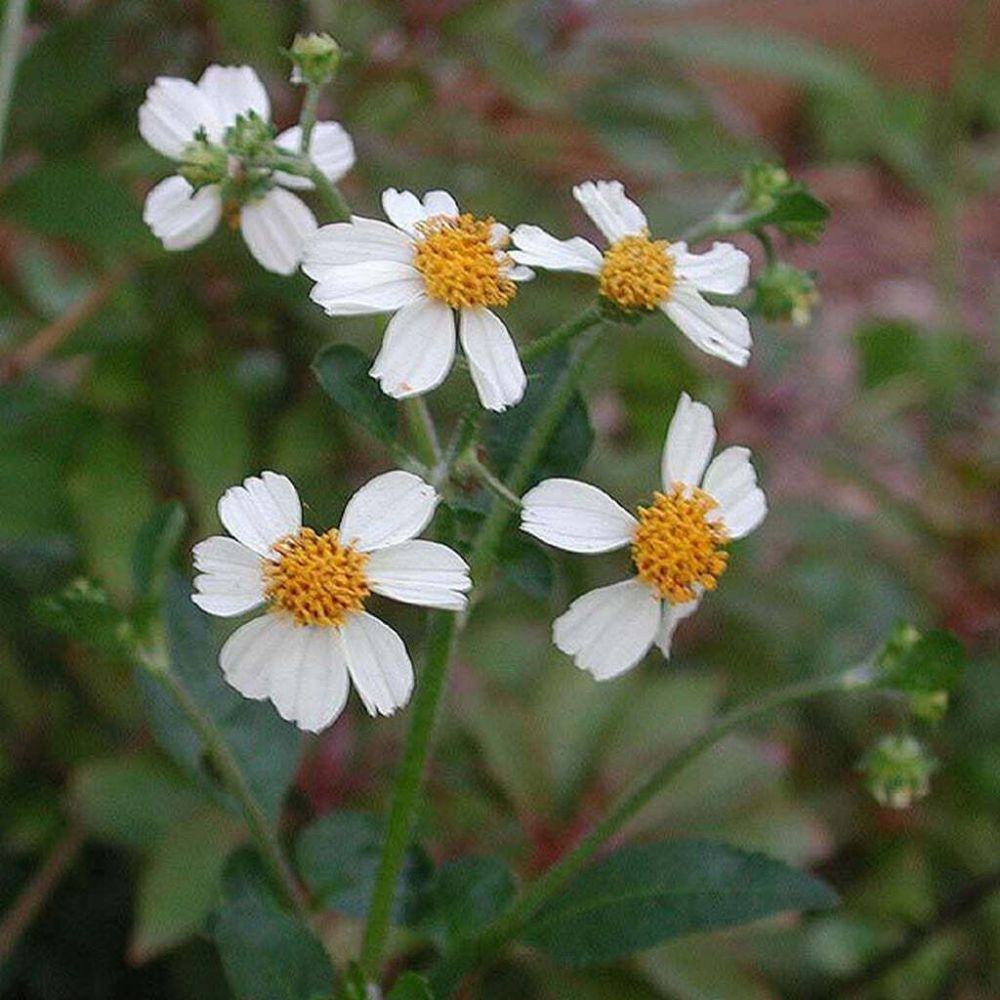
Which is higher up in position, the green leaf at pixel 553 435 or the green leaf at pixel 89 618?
the green leaf at pixel 553 435

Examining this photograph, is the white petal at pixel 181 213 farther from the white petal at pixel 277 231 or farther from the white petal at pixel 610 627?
the white petal at pixel 610 627

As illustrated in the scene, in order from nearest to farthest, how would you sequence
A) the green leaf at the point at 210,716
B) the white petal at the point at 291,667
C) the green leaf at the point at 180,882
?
the white petal at the point at 291,667
the green leaf at the point at 210,716
the green leaf at the point at 180,882

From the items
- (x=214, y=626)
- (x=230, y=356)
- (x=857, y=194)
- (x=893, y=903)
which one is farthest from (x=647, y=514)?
(x=857, y=194)

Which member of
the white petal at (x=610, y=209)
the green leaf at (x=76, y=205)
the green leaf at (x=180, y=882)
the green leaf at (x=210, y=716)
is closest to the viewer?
the white petal at (x=610, y=209)

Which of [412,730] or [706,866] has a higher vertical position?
[412,730]

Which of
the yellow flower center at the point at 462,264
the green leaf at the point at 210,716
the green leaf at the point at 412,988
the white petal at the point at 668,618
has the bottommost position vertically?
the green leaf at the point at 210,716

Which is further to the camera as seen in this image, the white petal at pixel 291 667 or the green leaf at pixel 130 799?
the green leaf at pixel 130 799

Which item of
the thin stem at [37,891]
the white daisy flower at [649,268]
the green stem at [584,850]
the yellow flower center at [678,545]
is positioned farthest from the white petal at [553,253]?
the thin stem at [37,891]

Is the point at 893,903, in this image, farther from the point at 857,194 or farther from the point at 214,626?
the point at 857,194
